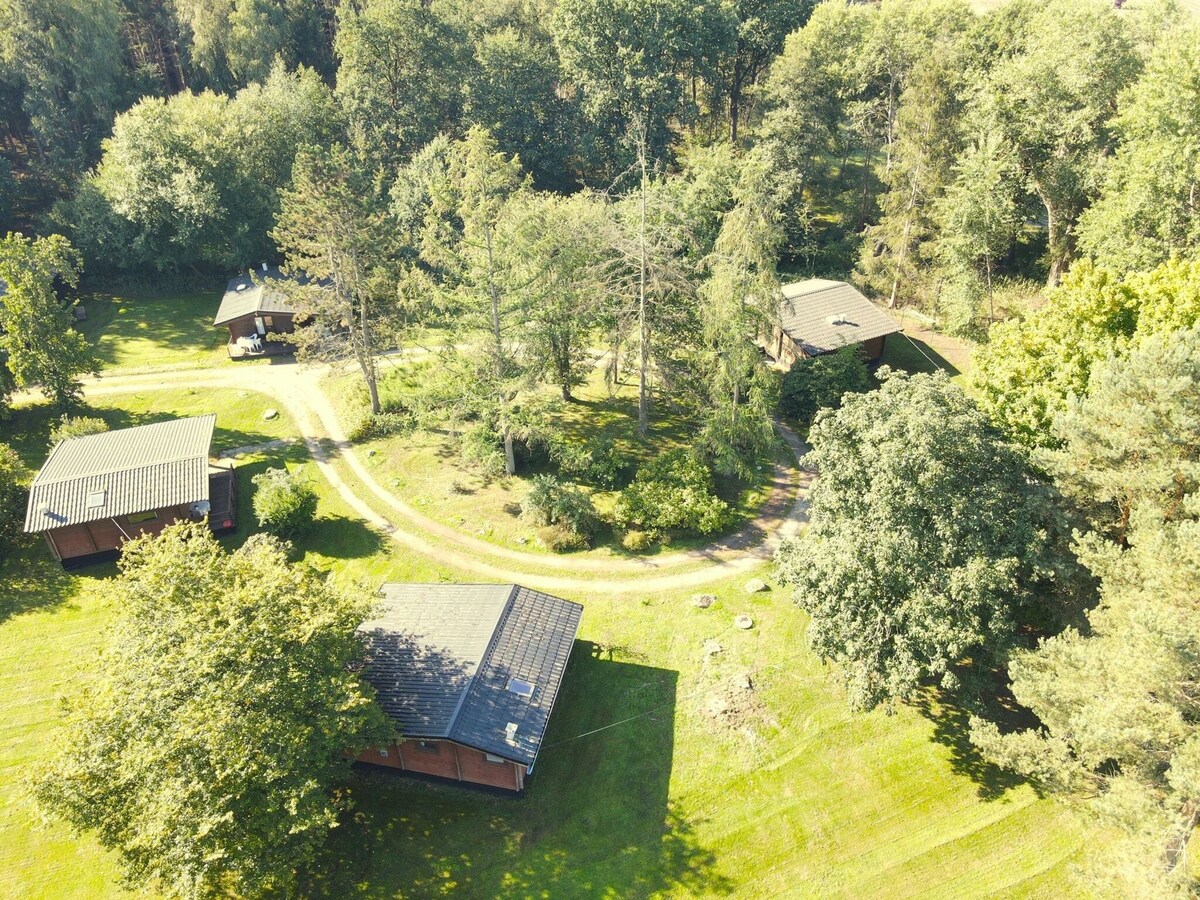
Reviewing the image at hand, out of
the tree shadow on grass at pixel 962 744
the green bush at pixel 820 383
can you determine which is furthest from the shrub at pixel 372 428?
the tree shadow on grass at pixel 962 744

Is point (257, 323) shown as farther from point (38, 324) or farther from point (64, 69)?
point (64, 69)

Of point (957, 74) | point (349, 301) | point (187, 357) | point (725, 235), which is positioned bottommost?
A: point (187, 357)

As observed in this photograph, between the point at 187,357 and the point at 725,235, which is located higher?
the point at 725,235

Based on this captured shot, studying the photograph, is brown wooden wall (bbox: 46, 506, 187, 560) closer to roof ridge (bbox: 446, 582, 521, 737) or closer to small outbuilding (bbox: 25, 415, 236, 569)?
small outbuilding (bbox: 25, 415, 236, 569)

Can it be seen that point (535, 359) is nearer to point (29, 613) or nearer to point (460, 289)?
point (460, 289)

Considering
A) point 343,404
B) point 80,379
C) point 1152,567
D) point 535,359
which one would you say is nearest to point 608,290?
point 535,359

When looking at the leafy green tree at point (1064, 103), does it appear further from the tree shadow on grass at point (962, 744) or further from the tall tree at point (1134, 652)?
the tree shadow on grass at point (962, 744)

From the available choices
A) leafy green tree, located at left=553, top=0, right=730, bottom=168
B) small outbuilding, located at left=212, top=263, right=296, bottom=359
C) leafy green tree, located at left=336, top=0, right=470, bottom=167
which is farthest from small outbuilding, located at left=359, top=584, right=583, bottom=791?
leafy green tree, located at left=336, top=0, right=470, bottom=167
